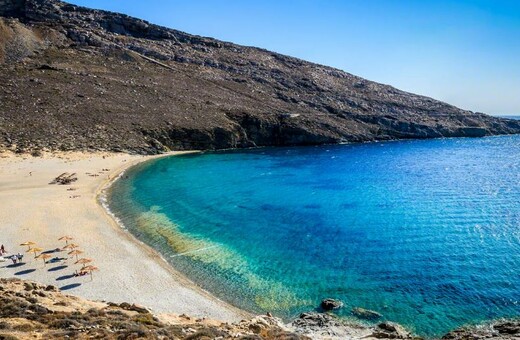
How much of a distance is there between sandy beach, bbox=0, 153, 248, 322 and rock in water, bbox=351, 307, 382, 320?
683 cm

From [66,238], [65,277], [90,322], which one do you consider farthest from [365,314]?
[66,238]

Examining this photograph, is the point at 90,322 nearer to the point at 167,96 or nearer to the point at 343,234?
the point at 343,234

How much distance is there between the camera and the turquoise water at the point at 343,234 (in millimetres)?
24375

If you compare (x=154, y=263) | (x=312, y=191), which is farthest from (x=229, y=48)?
(x=154, y=263)

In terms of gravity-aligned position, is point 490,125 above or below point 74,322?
above

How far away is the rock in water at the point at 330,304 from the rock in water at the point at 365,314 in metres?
0.89

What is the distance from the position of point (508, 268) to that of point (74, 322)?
28212 mm

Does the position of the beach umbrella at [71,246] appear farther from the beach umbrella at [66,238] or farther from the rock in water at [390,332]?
the rock in water at [390,332]

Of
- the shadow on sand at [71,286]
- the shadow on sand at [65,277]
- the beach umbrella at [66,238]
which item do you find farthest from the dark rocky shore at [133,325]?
the beach umbrella at [66,238]

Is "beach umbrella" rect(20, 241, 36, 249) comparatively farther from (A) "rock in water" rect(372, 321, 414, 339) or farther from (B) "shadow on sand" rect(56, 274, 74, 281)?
(A) "rock in water" rect(372, 321, 414, 339)

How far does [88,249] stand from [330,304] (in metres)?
18.9

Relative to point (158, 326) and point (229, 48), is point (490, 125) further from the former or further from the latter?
point (158, 326)

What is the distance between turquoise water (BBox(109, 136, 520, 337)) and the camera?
24.4 m

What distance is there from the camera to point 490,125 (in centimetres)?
15162
